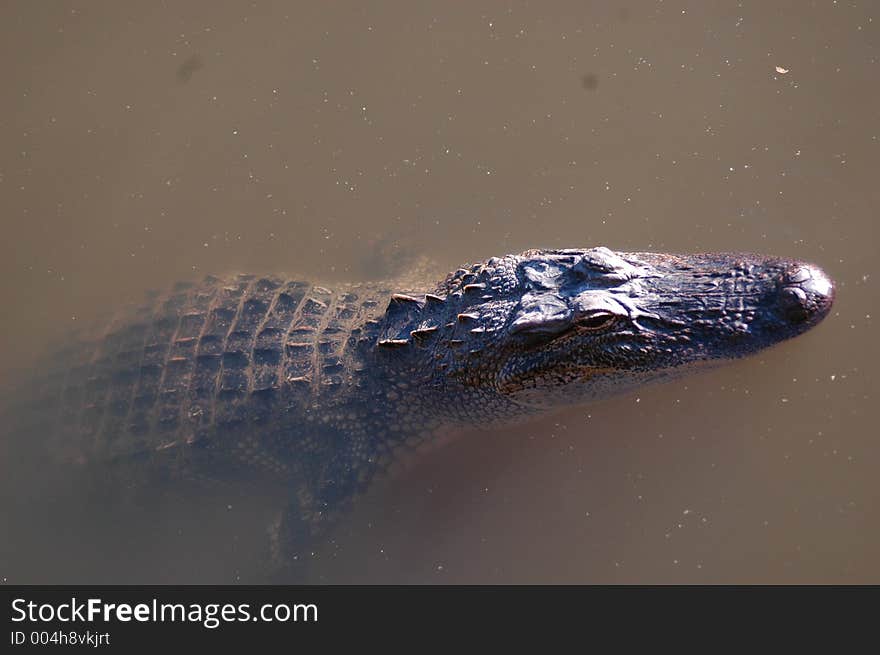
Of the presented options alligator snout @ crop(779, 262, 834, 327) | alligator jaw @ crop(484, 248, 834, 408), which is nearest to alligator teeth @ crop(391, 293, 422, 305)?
alligator jaw @ crop(484, 248, 834, 408)

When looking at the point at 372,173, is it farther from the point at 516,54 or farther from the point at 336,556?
the point at 336,556

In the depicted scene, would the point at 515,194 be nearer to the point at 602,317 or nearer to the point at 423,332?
the point at 423,332

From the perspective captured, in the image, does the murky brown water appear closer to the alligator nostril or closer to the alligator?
the alligator

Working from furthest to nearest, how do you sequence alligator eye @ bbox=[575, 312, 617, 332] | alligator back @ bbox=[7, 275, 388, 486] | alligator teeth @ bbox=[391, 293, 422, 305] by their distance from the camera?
alligator back @ bbox=[7, 275, 388, 486] < alligator teeth @ bbox=[391, 293, 422, 305] < alligator eye @ bbox=[575, 312, 617, 332]

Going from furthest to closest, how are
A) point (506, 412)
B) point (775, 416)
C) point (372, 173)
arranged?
point (372, 173)
point (775, 416)
point (506, 412)

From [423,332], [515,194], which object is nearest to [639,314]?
[423,332]

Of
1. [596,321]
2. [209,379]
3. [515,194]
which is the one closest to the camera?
[596,321]
